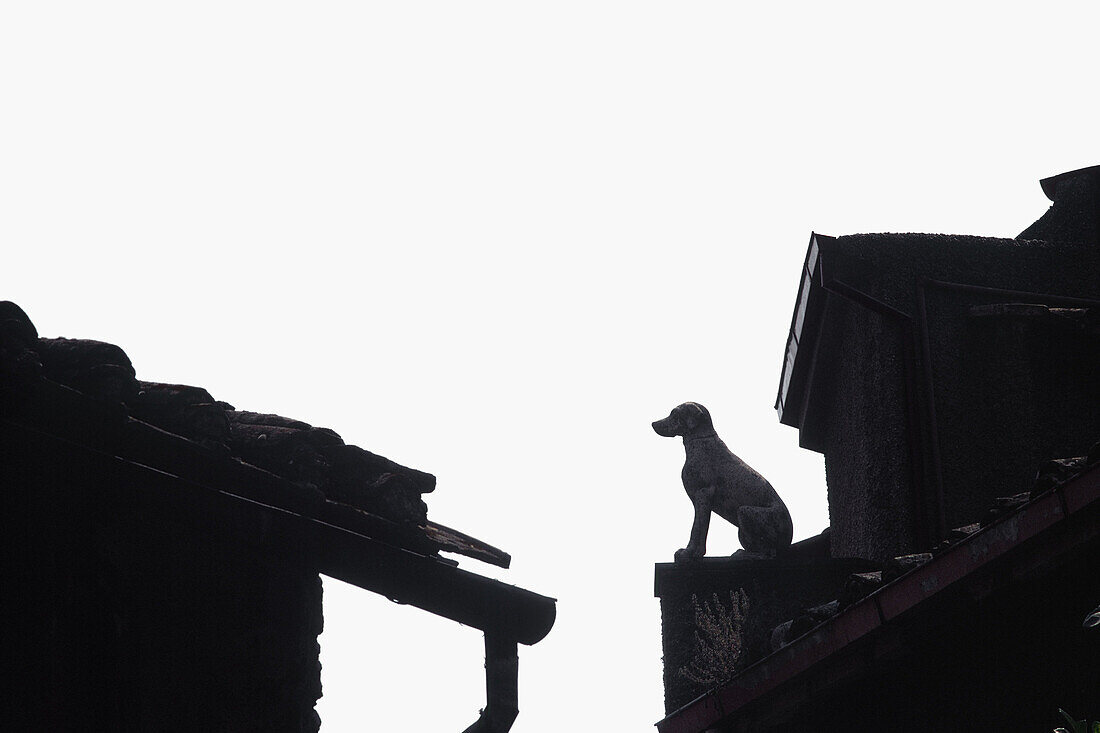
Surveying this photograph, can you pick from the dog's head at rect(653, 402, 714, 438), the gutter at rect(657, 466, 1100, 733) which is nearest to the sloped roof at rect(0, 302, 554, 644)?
the gutter at rect(657, 466, 1100, 733)

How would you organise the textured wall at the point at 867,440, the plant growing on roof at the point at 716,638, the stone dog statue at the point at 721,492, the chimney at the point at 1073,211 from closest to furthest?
the plant growing on roof at the point at 716,638
the textured wall at the point at 867,440
the stone dog statue at the point at 721,492
the chimney at the point at 1073,211

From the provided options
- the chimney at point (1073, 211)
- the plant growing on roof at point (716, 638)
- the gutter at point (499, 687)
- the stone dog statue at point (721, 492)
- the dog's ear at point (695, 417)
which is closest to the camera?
the gutter at point (499, 687)

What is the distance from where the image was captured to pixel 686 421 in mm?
10469

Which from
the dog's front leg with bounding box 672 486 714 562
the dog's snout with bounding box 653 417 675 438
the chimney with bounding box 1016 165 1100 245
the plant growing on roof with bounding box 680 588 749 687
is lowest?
the plant growing on roof with bounding box 680 588 749 687

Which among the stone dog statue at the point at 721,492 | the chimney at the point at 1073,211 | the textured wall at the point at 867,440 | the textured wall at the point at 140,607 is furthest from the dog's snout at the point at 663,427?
the textured wall at the point at 140,607

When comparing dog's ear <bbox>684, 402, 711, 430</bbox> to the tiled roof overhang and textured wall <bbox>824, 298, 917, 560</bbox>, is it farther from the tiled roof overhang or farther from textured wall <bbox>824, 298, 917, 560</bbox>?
the tiled roof overhang

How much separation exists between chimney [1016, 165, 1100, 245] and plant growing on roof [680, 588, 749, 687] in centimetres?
379

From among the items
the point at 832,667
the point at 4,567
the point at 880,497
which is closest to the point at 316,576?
the point at 4,567

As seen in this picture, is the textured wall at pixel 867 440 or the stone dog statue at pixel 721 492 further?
the stone dog statue at pixel 721 492

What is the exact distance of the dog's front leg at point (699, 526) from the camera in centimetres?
968

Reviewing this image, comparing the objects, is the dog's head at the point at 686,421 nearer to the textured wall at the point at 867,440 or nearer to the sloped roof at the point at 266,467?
the textured wall at the point at 867,440

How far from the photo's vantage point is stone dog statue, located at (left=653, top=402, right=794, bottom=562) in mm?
9797

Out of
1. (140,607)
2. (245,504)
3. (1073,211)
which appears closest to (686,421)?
(1073,211)

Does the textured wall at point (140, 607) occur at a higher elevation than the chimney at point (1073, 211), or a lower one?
lower
